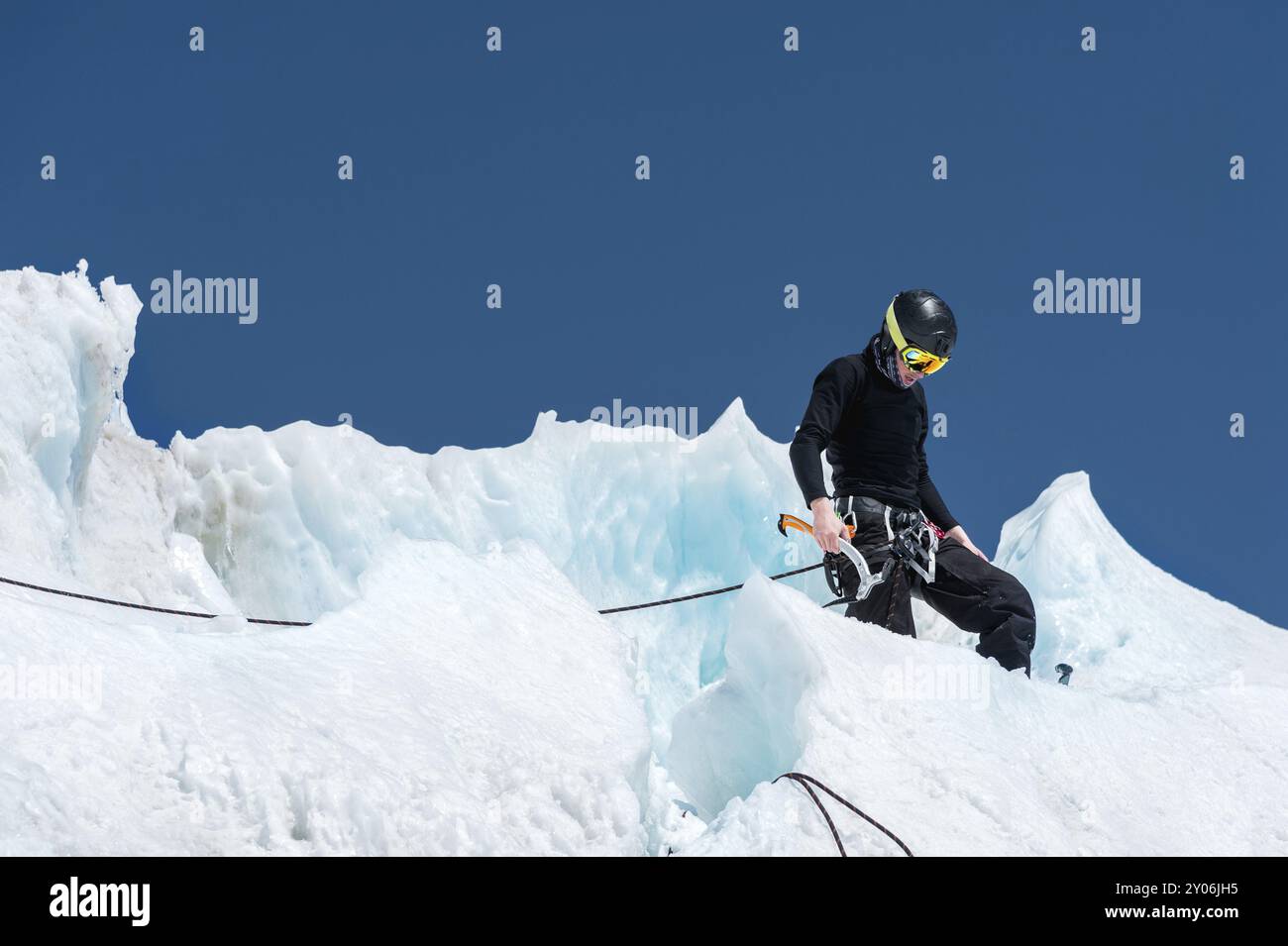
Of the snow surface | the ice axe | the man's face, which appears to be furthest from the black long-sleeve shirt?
the snow surface

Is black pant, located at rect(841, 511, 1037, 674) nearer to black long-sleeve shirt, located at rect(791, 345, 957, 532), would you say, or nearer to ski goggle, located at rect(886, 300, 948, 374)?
black long-sleeve shirt, located at rect(791, 345, 957, 532)

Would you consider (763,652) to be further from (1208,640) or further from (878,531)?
(1208,640)

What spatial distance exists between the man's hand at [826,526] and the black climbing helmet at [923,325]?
792 millimetres

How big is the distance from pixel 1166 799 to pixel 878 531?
1.52 m

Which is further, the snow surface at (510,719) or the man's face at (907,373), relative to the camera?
the man's face at (907,373)

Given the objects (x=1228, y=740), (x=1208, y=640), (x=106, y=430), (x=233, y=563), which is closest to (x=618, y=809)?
(x=1228, y=740)

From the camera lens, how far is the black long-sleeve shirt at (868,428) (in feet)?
16.9

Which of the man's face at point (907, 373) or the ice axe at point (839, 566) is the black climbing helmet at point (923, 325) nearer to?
the man's face at point (907, 373)

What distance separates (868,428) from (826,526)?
26.2 inches

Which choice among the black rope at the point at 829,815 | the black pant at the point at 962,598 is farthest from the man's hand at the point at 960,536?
the black rope at the point at 829,815

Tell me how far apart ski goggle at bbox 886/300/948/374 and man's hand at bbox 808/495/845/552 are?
0.74 meters

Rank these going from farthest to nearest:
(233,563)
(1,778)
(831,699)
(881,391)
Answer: (233,563) < (881,391) < (831,699) < (1,778)

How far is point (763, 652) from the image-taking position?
14.6ft

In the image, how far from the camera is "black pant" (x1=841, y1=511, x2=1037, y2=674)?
507 centimetres
